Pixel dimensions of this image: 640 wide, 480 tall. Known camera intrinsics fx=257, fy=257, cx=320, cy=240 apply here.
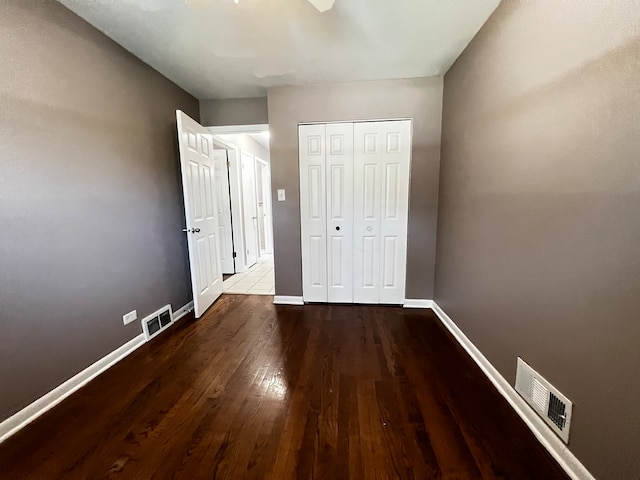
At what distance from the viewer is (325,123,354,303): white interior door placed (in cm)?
275

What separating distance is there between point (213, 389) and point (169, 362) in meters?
0.55

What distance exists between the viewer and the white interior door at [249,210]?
15.3ft

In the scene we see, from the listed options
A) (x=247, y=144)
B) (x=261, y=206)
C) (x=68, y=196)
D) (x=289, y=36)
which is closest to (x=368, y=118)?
(x=289, y=36)

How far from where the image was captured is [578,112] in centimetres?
108

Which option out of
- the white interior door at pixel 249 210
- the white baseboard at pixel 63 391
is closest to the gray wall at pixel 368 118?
the white baseboard at pixel 63 391

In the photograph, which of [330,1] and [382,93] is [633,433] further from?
[382,93]

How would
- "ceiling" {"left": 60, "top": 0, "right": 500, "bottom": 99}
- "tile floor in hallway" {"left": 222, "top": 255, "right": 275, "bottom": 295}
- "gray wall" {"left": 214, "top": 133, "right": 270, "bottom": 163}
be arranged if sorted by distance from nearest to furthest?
1. "ceiling" {"left": 60, "top": 0, "right": 500, "bottom": 99}
2. "tile floor in hallway" {"left": 222, "top": 255, "right": 275, "bottom": 295}
3. "gray wall" {"left": 214, "top": 133, "right": 270, "bottom": 163}

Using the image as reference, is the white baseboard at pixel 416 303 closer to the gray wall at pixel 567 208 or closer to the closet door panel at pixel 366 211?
the closet door panel at pixel 366 211

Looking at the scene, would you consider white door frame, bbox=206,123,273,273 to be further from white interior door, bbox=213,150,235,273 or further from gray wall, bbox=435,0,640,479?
gray wall, bbox=435,0,640,479

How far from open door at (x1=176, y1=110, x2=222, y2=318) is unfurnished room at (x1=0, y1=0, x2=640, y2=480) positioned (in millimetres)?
33

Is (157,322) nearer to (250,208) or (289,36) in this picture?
(289,36)

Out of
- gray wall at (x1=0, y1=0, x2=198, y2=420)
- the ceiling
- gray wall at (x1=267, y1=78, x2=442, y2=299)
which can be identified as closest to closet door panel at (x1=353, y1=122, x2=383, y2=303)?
gray wall at (x1=267, y1=78, x2=442, y2=299)

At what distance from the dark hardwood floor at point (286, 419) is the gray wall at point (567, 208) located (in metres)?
0.35

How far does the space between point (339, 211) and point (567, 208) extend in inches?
76.7
